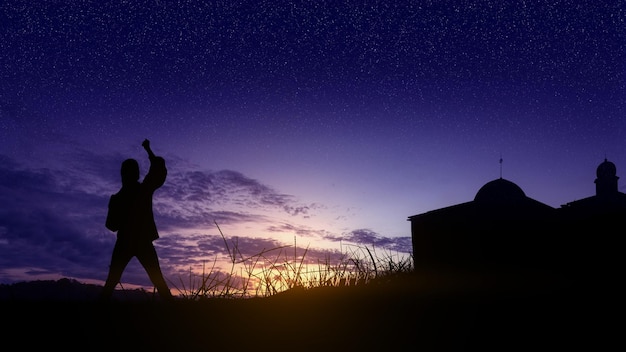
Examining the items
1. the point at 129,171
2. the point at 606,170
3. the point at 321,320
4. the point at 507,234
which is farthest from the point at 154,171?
the point at 606,170

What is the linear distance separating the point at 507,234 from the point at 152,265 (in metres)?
13.3

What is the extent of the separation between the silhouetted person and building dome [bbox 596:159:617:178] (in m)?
54.1

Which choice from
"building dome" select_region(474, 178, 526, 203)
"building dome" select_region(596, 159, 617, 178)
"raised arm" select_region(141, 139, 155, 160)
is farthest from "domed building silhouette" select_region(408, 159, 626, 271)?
"building dome" select_region(596, 159, 617, 178)

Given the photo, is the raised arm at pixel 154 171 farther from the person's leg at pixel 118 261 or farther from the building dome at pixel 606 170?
the building dome at pixel 606 170

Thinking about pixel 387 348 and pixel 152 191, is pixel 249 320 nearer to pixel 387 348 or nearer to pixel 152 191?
pixel 387 348

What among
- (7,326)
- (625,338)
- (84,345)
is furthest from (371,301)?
(7,326)

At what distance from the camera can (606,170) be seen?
168ft

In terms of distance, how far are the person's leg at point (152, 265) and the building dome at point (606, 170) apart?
54.2 meters

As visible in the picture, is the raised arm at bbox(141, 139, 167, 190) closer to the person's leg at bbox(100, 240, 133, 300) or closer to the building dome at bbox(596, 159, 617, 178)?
the person's leg at bbox(100, 240, 133, 300)

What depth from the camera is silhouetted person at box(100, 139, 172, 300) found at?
22.3ft

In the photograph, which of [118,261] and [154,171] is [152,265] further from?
[154,171]

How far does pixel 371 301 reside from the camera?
6.00m

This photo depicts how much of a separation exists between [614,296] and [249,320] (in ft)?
14.2

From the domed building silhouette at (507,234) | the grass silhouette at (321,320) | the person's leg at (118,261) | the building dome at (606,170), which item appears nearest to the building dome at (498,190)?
the building dome at (606,170)
